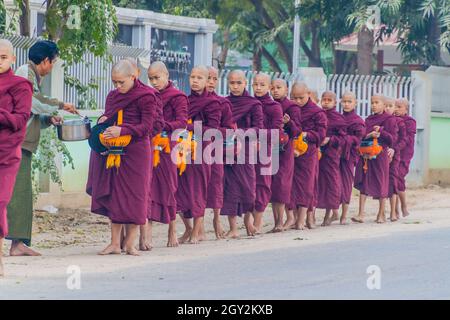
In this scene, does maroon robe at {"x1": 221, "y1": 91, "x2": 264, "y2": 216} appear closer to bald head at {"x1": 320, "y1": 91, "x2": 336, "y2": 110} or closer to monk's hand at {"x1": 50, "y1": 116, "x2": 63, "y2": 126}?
bald head at {"x1": 320, "y1": 91, "x2": 336, "y2": 110}

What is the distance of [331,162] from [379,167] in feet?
3.03

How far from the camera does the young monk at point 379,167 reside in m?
17.8

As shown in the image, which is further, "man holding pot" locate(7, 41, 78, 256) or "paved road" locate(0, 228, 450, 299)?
"man holding pot" locate(7, 41, 78, 256)

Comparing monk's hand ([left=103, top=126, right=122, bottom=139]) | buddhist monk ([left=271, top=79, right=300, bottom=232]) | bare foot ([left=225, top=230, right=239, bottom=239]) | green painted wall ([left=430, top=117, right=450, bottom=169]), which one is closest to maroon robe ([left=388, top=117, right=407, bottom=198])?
buddhist monk ([left=271, top=79, right=300, bottom=232])

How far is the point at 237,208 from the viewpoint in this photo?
15.2 m

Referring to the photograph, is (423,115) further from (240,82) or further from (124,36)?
(240,82)

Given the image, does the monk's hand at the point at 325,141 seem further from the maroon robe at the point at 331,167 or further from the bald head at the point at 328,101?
the bald head at the point at 328,101

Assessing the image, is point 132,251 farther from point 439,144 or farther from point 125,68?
point 439,144

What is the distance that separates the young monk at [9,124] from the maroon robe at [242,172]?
459 cm

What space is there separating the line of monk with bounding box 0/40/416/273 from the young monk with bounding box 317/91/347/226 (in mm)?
12

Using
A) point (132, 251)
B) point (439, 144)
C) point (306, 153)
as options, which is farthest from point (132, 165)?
point (439, 144)

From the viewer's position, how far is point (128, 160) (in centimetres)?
1273

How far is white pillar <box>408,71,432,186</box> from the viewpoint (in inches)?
960

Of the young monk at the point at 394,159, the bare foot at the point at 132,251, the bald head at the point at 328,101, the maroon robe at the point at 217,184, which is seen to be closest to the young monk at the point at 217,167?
the maroon robe at the point at 217,184
